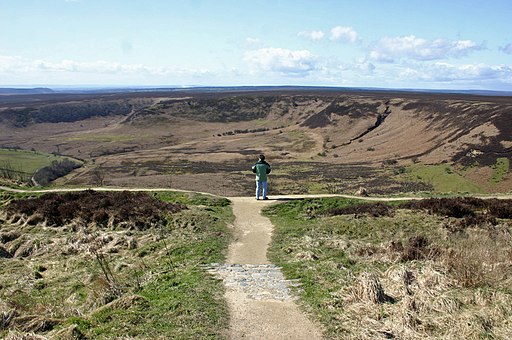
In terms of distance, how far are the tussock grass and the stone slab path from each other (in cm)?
41

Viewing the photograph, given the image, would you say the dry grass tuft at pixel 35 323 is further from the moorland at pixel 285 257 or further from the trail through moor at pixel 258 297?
the trail through moor at pixel 258 297

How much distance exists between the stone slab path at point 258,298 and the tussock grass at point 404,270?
41cm

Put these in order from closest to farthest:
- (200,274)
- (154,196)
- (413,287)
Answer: (413,287), (200,274), (154,196)

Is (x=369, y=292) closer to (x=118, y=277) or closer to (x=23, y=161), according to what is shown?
(x=118, y=277)

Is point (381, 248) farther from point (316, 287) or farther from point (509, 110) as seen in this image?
point (509, 110)

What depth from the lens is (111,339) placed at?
7.62 meters

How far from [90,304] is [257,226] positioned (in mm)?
8613

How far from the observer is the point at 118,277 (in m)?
12.7

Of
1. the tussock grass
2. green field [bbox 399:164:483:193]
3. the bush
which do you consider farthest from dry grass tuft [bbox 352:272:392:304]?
green field [bbox 399:164:483:193]

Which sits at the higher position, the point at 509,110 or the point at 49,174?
the point at 509,110

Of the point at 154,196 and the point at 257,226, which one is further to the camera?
the point at 154,196

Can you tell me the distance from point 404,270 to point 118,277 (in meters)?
7.85

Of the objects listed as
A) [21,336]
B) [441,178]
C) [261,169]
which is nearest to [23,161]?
[261,169]

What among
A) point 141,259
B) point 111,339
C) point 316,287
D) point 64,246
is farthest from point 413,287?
point 64,246
